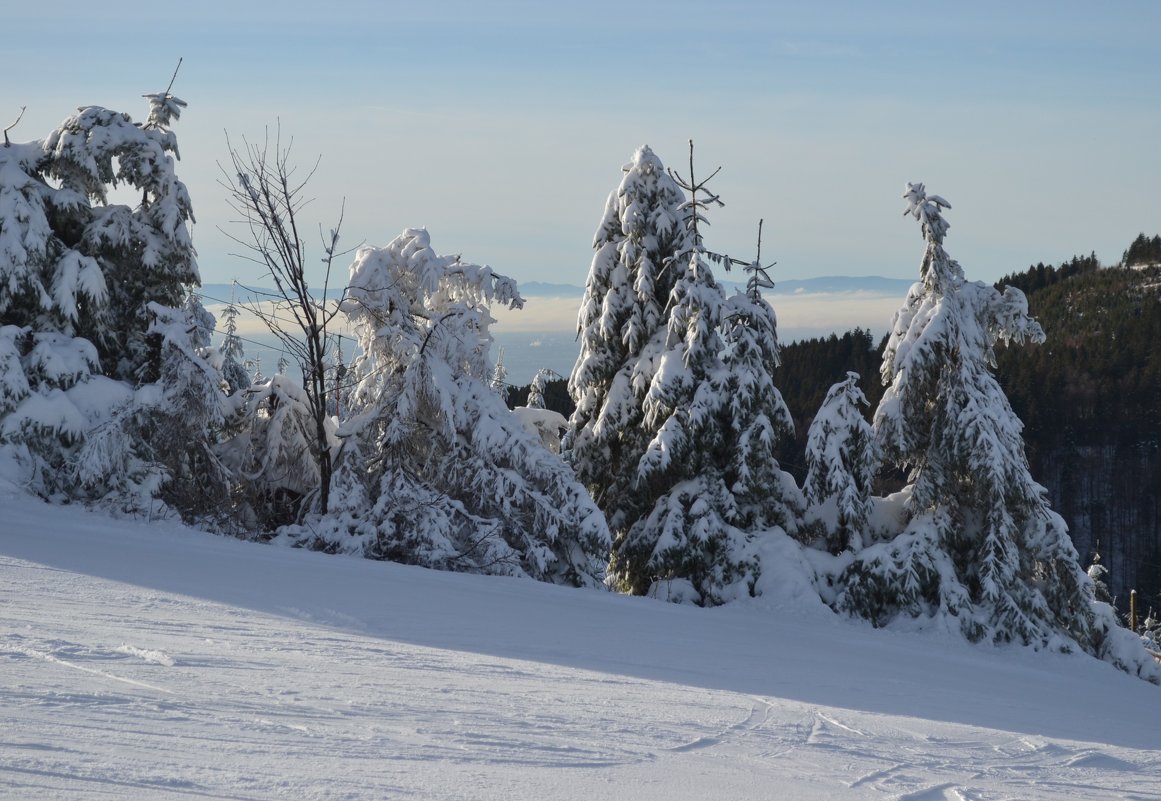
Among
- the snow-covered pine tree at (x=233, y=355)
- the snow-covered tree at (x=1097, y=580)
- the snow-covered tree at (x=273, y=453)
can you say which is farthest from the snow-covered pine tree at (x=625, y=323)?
the snow-covered tree at (x=1097, y=580)

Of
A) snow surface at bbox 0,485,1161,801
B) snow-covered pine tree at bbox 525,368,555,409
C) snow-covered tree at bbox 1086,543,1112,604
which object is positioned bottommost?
snow-covered tree at bbox 1086,543,1112,604

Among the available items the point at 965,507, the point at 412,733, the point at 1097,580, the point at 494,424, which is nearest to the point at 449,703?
the point at 412,733

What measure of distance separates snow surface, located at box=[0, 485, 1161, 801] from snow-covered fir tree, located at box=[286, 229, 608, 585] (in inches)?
129

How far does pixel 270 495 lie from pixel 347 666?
956cm

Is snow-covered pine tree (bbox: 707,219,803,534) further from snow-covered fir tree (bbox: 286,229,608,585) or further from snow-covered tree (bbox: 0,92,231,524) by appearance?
snow-covered tree (bbox: 0,92,231,524)

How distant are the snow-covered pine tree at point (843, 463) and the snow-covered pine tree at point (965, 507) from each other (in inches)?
13.7

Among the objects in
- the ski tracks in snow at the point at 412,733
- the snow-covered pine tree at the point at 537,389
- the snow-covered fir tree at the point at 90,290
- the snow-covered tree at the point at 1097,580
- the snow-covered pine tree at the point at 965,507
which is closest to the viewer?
the ski tracks in snow at the point at 412,733

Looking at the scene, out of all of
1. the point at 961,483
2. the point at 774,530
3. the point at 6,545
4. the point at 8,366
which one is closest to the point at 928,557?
the point at 961,483

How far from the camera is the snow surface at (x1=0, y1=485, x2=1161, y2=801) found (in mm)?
4398

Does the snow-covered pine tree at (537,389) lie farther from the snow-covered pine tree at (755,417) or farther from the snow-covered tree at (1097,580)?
the snow-covered tree at (1097,580)

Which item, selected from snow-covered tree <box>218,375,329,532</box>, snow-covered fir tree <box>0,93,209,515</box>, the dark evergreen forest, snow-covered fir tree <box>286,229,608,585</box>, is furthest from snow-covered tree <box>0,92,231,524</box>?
the dark evergreen forest

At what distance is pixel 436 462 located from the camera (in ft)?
50.5

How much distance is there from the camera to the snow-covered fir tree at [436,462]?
47.0 ft

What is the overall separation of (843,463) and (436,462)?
21.2 ft
